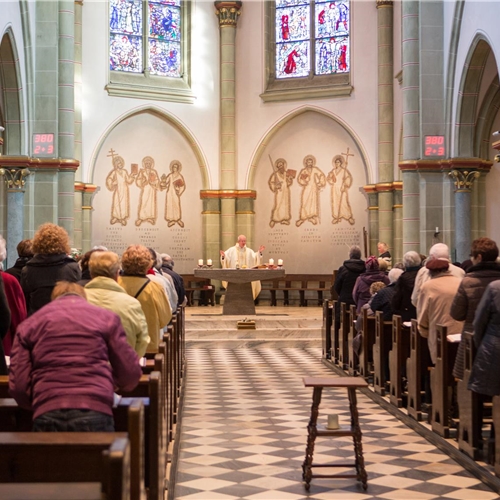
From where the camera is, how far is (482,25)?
15.1 meters

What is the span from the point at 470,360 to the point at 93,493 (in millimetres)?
4462

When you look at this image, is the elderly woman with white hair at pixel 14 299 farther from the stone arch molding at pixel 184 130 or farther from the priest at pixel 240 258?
the stone arch molding at pixel 184 130

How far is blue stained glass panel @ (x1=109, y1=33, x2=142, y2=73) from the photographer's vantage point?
2300 centimetres

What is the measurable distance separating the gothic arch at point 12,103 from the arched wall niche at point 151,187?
6050 millimetres

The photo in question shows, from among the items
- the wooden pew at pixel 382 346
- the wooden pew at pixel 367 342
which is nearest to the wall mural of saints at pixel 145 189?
the wooden pew at pixel 367 342

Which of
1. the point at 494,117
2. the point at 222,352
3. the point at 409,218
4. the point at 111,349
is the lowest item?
the point at 222,352

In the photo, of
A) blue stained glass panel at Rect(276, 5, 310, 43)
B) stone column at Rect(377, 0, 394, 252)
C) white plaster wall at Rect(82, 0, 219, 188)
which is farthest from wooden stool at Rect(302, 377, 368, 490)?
blue stained glass panel at Rect(276, 5, 310, 43)

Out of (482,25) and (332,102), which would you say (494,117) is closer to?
(482,25)

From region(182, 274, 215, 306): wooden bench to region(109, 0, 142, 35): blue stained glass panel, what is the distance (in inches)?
256

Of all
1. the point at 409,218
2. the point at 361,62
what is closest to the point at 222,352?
the point at 409,218

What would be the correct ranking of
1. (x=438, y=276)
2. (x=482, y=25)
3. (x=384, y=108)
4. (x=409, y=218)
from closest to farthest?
(x=438, y=276) < (x=482, y=25) < (x=409, y=218) < (x=384, y=108)

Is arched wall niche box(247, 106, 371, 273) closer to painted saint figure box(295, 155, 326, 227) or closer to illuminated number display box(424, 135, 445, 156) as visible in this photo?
painted saint figure box(295, 155, 326, 227)

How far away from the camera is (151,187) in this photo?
23672mm

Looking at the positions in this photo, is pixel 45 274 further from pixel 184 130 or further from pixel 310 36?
pixel 310 36
